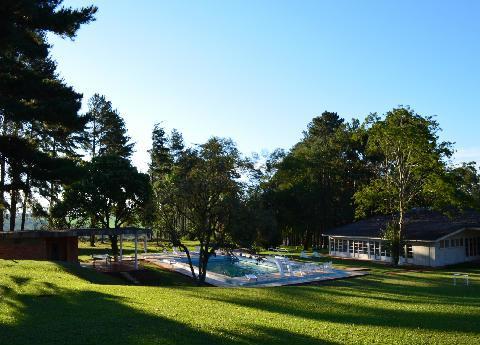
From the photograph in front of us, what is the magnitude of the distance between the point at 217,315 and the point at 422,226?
33.3m

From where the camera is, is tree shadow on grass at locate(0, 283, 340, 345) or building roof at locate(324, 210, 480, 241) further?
building roof at locate(324, 210, 480, 241)

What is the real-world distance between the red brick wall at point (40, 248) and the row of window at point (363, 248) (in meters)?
24.6

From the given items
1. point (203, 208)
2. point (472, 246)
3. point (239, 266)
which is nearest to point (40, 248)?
point (203, 208)

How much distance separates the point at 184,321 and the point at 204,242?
15.6 metres

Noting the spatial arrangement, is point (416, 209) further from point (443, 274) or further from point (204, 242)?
point (204, 242)

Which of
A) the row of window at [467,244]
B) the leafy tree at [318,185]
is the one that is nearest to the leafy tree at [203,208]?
the row of window at [467,244]

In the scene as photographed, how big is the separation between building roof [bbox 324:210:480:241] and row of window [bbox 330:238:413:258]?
85 cm

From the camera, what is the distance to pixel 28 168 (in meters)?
20.1

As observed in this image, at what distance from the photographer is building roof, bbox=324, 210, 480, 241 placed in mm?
38875

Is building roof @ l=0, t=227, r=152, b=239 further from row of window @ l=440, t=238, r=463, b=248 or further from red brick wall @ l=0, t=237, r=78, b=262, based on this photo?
row of window @ l=440, t=238, r=463, b=248

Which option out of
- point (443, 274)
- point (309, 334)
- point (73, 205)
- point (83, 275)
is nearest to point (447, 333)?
point (309, 334)

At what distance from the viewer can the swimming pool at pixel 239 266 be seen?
36.3 meters

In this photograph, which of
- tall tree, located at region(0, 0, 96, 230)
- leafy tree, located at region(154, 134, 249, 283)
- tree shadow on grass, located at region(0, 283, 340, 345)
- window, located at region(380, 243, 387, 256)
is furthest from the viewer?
window, located at region(380, 243, 387, 256)

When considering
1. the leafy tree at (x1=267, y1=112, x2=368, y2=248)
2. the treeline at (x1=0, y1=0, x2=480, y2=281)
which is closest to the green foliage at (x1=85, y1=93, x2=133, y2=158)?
the treeline at (x1=0, y1=0, x2=480, y2=281)
